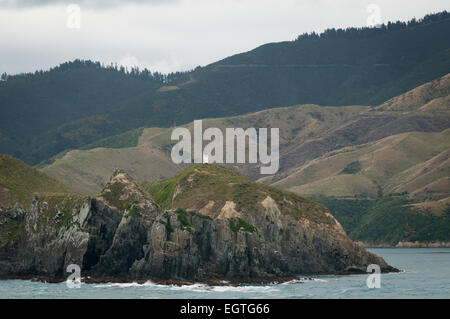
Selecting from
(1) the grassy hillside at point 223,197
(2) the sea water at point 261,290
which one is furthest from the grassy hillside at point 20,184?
(2) the sea water at point 261,290

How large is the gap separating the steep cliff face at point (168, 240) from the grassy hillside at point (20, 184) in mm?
7964

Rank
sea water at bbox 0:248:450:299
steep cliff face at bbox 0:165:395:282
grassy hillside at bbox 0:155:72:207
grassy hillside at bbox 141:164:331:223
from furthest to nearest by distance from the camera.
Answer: grassy hillside at bbox 141:164:331:223 < grassy hillside at bbox 0:155:72:207 < steep cliff face at bbox 0:165:395:282 < sea water at bbox 0:248:450:299

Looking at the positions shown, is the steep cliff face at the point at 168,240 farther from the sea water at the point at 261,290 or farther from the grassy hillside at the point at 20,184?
the grassy hillside at the point at 20,184

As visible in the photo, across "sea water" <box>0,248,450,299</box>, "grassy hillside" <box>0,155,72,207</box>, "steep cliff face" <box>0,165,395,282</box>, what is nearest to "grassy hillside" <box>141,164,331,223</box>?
"steep cliff face" <box>0,165,395,282</box>

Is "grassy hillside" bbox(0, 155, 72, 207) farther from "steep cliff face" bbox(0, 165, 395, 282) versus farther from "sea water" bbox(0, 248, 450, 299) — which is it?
"sea water" bbox(0, 248, 450, 299)

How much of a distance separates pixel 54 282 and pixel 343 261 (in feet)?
202

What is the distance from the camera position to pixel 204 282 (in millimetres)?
128625

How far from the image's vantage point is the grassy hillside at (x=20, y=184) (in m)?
163

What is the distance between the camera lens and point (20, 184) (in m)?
172

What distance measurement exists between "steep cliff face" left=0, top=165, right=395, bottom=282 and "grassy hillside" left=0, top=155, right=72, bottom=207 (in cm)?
796

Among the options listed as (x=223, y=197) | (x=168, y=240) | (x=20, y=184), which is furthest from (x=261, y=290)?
(x=20, y=184)

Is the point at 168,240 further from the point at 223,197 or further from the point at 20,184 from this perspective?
the point at 20,184

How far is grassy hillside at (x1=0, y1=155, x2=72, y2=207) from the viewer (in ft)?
535
